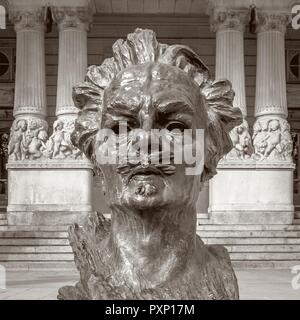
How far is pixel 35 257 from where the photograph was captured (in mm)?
13141

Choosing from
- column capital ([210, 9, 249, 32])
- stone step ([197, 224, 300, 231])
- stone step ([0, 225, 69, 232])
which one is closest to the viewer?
stone step ([197, 224, 300, 231])

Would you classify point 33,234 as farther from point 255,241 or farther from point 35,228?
point 255,241

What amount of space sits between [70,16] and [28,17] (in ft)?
3.58

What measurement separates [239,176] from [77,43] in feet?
17.5

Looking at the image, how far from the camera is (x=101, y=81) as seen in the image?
8.11ft

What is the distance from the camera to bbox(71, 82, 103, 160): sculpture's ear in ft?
8.02

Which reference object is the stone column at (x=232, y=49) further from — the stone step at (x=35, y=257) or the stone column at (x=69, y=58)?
the stone step at (x=35, y=257)

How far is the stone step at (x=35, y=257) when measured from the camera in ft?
42.8

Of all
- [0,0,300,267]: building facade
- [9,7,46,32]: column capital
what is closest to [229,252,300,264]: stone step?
[0,0,300,267]: building facade

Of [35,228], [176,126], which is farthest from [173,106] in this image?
[35,228]

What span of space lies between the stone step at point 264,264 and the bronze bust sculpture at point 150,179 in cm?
1045

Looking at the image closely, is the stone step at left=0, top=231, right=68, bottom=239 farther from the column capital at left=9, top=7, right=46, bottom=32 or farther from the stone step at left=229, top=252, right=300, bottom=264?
the column capital at left=9, top=7, right=46, bottom=32

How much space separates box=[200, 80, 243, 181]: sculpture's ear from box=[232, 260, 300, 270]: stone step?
34.3 ft

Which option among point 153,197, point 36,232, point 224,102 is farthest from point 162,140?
point 36,232
